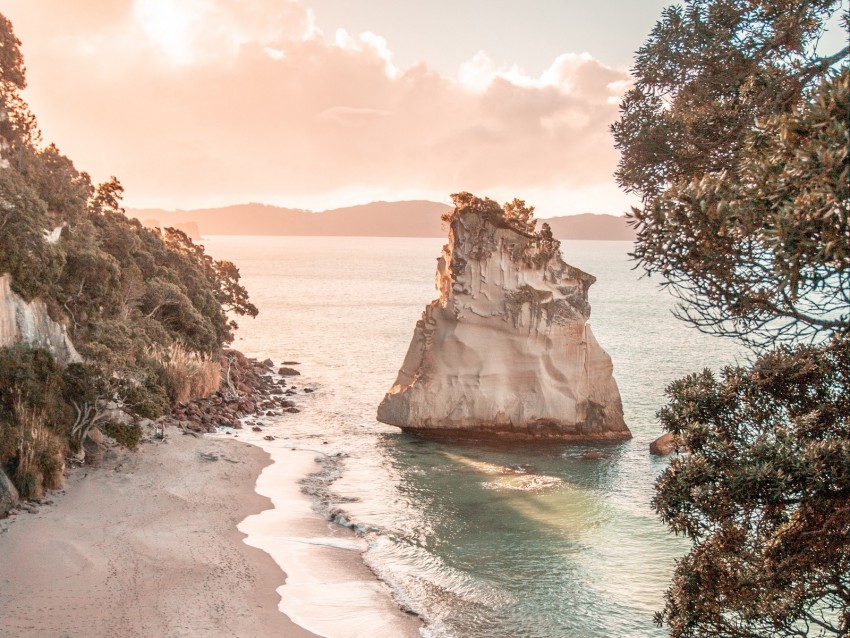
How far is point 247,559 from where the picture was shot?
19.8 m

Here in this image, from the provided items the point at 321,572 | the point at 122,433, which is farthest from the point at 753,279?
the point at 122,433

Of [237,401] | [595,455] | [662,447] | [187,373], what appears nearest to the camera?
[595,455]

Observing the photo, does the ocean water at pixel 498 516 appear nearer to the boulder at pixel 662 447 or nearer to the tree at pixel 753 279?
the boulder at pixel 662 447

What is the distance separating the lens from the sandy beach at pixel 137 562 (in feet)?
51.1

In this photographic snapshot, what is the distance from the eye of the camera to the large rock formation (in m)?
34.9

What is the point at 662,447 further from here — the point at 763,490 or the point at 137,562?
the point at 763,490

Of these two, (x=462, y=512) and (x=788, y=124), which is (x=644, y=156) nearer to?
(x=788, y=124)

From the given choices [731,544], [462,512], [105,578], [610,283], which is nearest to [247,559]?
[105,578]

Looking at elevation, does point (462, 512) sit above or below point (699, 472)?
below

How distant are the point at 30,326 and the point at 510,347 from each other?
2062cm

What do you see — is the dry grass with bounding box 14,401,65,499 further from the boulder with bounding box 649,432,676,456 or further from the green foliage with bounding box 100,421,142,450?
the boulder with bounding box 649,432,676,456

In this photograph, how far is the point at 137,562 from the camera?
1844cm

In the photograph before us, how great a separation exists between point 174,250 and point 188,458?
17761 millimetres

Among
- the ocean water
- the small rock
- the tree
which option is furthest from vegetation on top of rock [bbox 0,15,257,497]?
the tree
